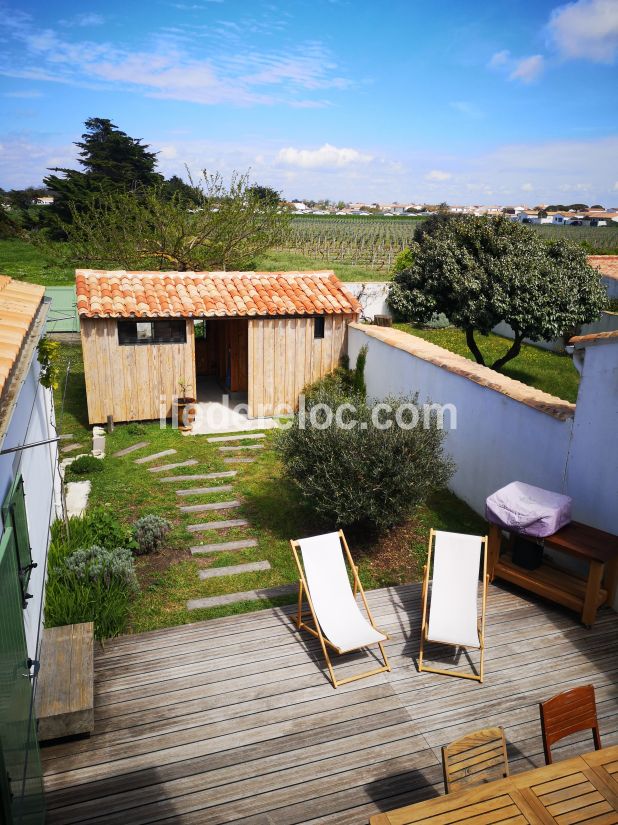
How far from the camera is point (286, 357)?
14.0 meters

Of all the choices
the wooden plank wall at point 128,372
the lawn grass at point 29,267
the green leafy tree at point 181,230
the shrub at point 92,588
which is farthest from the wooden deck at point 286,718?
the lawn grass at point 29,267

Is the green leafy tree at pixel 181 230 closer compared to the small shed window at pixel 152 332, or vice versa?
the small shed window at pixel 152 332

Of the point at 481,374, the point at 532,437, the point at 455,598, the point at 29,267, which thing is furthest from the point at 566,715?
the point at 29,267

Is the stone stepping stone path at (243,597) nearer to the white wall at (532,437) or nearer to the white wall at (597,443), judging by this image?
the white wall at (532,437)

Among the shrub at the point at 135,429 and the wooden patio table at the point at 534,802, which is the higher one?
the wooden patio table at the point at 534,802

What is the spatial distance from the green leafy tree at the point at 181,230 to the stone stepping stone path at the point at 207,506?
12.3m

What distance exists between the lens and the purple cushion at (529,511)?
6004 mm

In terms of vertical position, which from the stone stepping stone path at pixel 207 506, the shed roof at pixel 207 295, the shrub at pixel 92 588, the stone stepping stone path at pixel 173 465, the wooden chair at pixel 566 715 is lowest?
the stone stepping stone path at pixel 207 506

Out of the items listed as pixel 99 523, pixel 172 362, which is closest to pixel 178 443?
pixel 172 362

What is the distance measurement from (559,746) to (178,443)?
30.3 ft

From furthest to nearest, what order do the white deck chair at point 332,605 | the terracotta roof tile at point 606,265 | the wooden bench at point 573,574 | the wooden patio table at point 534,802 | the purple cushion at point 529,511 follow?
the terracotta roof tile at point 606,265 → the purple cushion at point 529,511 → the wooden bench at point 573,574 → the white deck chair at point 332,605 → the wooden patio table at point 534,802

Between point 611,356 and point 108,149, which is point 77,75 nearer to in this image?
point 108,149

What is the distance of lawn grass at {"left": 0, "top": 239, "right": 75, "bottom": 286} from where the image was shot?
30.8 m

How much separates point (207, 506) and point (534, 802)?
6.97 metres
